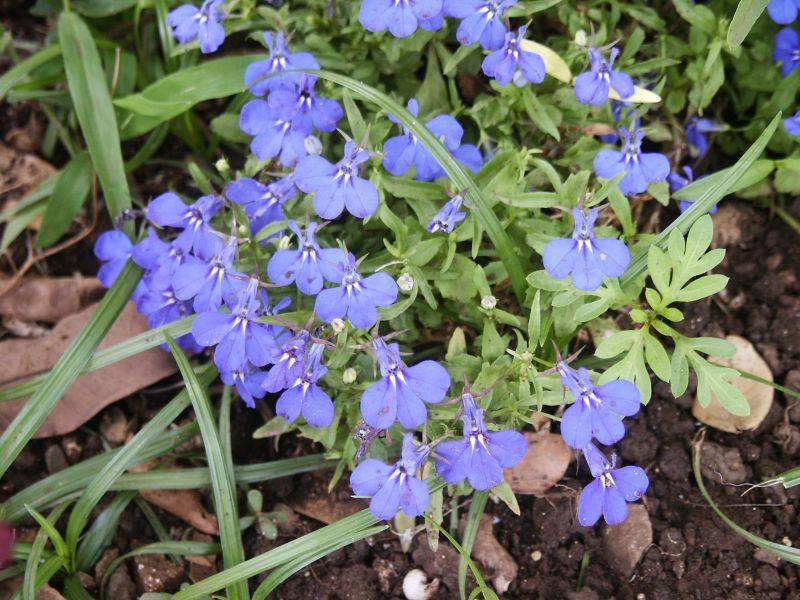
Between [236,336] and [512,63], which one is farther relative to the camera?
[512,63]

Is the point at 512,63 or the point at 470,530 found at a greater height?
the point at 512,63

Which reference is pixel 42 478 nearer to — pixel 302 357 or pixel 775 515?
pixel 302 357

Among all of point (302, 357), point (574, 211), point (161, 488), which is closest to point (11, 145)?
point (161, 488)

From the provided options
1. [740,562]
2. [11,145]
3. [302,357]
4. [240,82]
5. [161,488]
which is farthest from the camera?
[11,145]

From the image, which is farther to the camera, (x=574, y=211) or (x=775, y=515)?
(x=775, y=515)

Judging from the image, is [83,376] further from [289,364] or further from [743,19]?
[743,19]

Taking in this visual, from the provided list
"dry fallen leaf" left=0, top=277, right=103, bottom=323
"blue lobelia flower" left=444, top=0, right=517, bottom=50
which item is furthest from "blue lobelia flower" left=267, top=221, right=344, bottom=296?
"dry fallen leaf" left=0, top=277, right=103, bottom=323

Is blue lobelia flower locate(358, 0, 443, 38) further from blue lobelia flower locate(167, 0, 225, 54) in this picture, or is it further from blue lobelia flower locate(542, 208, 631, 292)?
blue lobelia flower locate(542, 208, 631, 292)

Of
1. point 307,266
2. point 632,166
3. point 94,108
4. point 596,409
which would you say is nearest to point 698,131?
point 632,166
